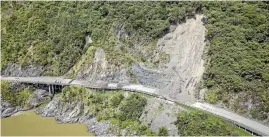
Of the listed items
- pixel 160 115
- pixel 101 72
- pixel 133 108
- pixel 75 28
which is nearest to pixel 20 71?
pixel 75 28

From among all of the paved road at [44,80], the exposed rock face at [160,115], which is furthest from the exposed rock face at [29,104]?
the exposed rock face at [160,115]

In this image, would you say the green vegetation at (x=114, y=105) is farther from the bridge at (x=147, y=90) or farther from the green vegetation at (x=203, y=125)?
the green vegetation at (x=203, y=125)

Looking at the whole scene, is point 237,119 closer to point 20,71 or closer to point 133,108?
point 133,108

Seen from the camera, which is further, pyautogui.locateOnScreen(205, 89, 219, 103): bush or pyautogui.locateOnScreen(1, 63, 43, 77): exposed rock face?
pyautogui.locateOnScreen(1, 63, 43, 77): exposed rock face

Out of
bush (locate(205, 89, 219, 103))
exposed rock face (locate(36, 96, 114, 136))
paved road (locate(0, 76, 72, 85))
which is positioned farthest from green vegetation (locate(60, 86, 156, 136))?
bush (locate(205, 89, 219, 103))

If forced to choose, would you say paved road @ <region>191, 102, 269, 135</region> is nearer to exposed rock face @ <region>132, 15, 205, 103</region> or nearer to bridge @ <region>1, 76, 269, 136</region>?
bridge @ <region>1, 76, 269, 136</region>

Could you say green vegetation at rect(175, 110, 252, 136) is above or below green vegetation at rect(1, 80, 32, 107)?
below
